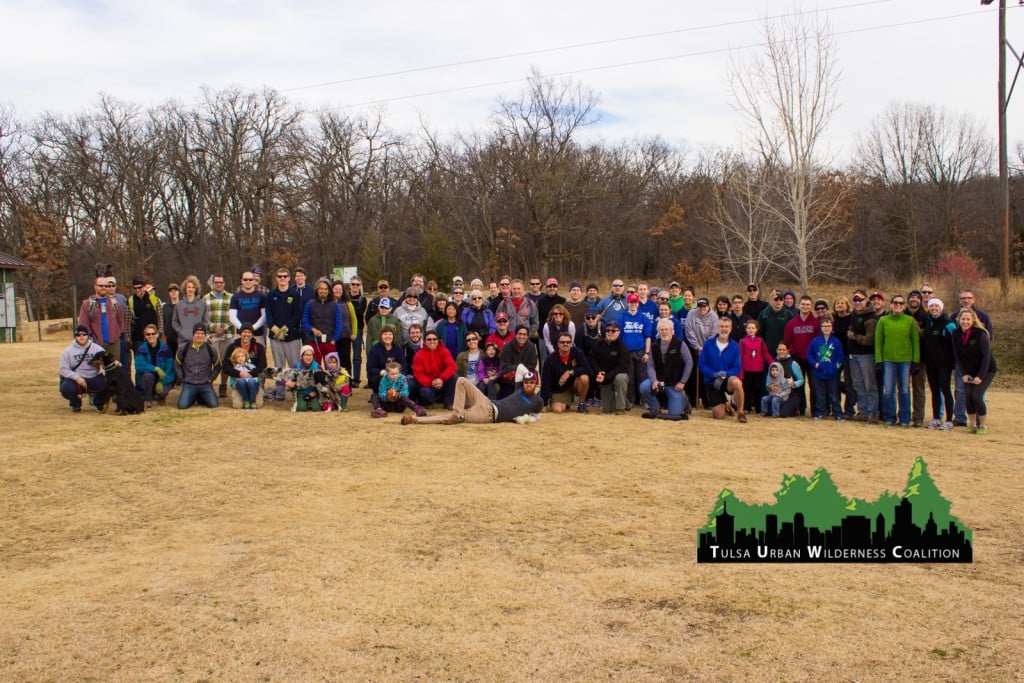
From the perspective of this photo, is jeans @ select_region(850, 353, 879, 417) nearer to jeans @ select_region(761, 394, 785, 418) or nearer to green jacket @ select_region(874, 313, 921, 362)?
green jacket @ select_region(874, 313, 921, 362)

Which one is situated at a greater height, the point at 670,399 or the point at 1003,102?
the point at 1003,102

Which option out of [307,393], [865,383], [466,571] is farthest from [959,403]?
[307,393]

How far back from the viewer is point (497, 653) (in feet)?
12.3

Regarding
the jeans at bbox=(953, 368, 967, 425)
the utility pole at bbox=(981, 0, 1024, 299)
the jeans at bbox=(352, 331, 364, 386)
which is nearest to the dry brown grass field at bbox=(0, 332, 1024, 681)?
the jeans at bbox=(953, 368, 967, 425)

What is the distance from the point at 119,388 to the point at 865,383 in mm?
9946

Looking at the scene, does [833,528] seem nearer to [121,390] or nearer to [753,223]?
[121,390]

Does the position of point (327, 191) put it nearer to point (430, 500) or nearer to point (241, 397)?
point (241, 397)

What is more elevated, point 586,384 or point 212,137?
point 212,137

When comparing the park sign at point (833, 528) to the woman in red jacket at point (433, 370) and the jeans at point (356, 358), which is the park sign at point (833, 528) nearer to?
the woman in red jacket at point (433, 370)

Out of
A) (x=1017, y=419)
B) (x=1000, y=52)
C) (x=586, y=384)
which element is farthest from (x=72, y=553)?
(x=1000, y=52)

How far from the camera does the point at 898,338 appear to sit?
9.66 m

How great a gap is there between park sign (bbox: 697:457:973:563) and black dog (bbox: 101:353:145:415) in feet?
27.6

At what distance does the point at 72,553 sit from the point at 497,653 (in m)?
3.21

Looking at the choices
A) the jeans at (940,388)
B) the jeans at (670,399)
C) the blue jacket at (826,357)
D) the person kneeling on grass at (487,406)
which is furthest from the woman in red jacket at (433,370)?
the jeans at (940,388)
